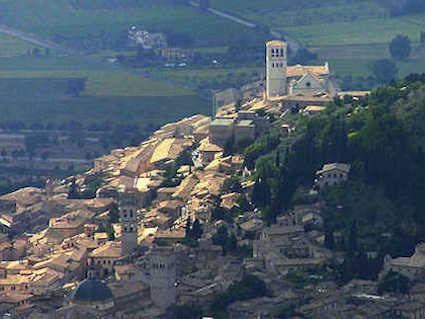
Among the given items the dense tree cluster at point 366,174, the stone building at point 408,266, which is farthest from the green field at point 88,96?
the stone building at point 408,266

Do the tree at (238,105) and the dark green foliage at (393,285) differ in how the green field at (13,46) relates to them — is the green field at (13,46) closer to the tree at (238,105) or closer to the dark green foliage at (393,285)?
the tree at (238,105)

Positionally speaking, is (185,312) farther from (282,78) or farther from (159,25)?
(159,25)

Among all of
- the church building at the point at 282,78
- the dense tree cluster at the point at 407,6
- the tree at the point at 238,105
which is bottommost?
the tree at the point at 238,105

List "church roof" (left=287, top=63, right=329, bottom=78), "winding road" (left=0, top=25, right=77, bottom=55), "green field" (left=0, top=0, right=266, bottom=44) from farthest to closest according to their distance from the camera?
"winding road" (left=0, top=25, right=77, bottom=55)
"green field" (left=0, top=0, right=266, bottom=44)
"church roof" (left=287, top=63, right=329, bottom=78)

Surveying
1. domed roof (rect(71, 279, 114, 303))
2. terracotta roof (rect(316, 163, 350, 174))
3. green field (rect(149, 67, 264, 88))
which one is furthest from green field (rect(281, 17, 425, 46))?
domed roof (rect(71, 279, 114, 303))

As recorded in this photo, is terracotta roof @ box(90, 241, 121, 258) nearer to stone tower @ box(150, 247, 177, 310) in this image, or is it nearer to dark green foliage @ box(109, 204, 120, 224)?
dark green foliage @ box(109, 204, 120, 224)

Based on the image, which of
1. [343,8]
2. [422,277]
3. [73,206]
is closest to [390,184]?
[422,277]
